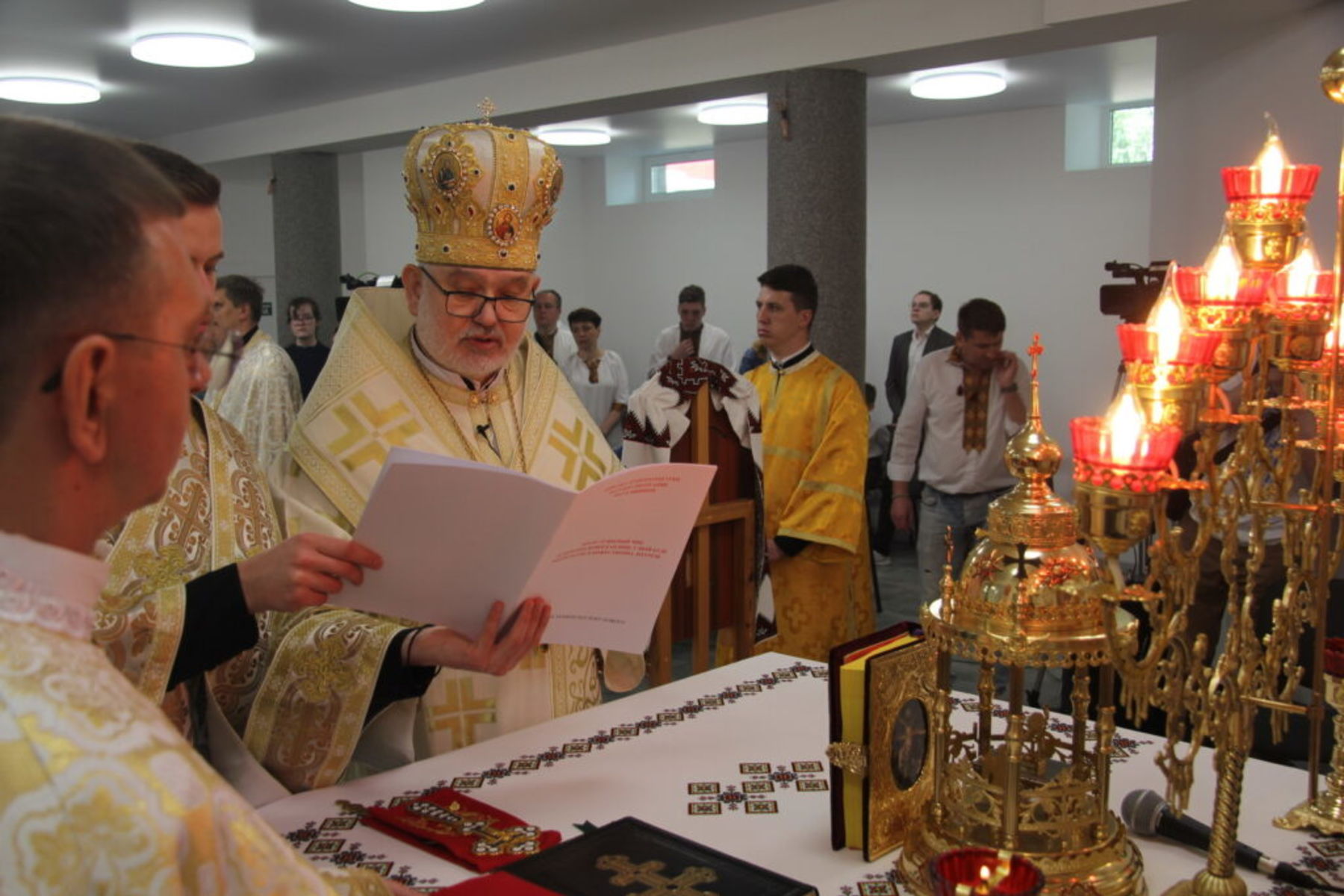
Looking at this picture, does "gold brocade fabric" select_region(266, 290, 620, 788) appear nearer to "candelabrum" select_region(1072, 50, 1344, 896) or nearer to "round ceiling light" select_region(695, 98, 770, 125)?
"candelabrum" select_region(1072, 50, 1344, 896)

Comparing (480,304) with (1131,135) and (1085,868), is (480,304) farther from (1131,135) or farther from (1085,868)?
(1131,135)

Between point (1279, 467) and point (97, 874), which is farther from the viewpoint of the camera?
point (1279, 467)

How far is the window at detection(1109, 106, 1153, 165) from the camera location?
10.6 m

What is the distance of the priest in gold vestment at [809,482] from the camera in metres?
4.61

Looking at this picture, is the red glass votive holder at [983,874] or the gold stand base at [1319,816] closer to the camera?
the red glass votive holder at [983,874]

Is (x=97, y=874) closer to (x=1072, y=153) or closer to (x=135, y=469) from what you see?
(x=135, y=469)

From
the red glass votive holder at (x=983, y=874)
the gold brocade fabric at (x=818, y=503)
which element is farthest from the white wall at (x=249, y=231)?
the red glass votive holder at (x=983, y=874)

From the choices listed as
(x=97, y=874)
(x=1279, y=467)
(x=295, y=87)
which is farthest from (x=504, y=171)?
(x=295, y=87)

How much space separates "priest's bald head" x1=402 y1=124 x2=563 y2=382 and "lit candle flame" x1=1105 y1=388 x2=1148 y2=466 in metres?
1.39

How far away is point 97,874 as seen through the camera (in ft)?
2.48

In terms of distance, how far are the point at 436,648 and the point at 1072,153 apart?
32.9 feet

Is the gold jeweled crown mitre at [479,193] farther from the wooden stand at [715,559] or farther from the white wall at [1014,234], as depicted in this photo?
the white wall at [1014,234]

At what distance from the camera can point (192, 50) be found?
7.75 meters

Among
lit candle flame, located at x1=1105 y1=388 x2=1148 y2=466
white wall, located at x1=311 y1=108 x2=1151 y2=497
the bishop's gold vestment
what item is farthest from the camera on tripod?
white wall, located at x1=311 y1=108 x2=1151 y2=497
